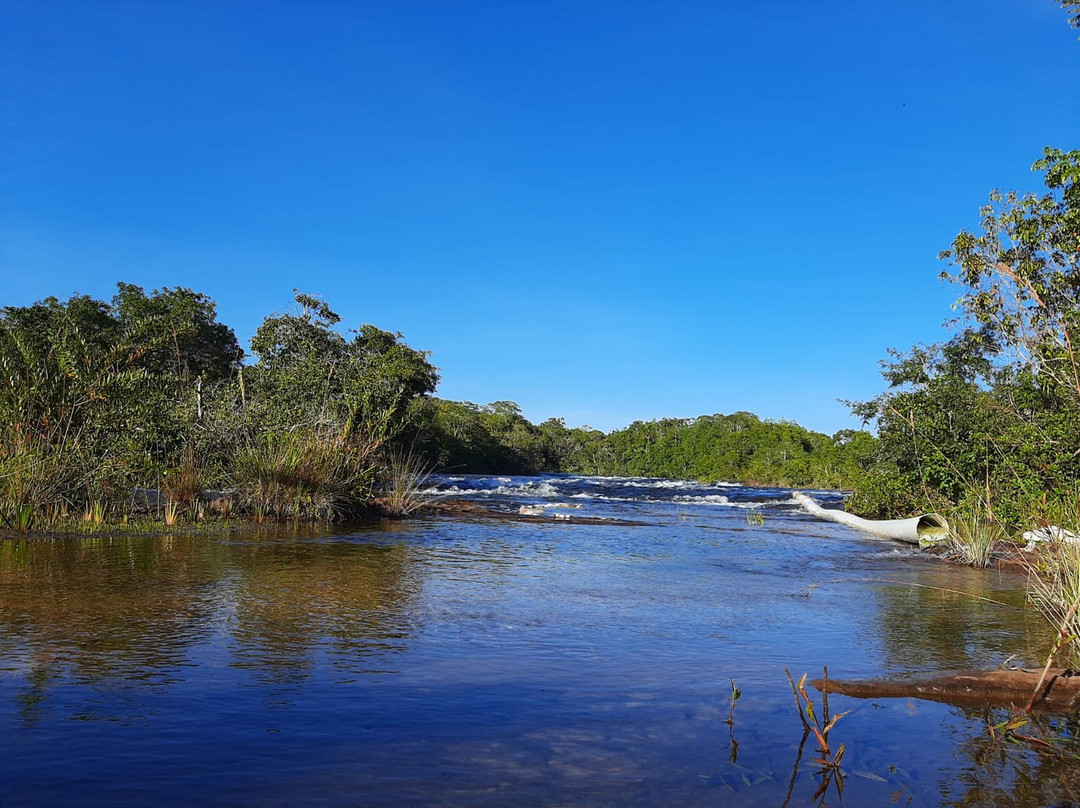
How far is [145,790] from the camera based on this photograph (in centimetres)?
246

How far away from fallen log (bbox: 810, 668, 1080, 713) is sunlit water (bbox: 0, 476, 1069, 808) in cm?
14

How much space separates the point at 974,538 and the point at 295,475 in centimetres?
969

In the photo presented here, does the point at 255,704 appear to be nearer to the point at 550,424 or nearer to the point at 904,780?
the point at 904,780

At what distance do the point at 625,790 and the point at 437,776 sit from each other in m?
0.64

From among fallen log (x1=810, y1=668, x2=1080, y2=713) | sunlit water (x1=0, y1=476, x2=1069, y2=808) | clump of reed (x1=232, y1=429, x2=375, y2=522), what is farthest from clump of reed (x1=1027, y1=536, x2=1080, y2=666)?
clump of reed (x1=232, y1=429, x2=375, y2=522)

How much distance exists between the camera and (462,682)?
383 centimetres

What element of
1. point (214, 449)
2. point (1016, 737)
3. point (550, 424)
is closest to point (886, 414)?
point (214, 449)

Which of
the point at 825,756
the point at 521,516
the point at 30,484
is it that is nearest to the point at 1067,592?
the point at 825,756

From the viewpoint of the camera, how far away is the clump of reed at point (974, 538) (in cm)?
992

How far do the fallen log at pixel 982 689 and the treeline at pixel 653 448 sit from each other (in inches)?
1359

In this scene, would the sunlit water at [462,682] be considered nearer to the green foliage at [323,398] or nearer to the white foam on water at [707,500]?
the green foliage at [323,398]

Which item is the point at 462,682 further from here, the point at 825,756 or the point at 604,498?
the point at 604,498

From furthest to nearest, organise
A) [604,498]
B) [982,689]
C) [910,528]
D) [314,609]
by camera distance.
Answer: [604,498] → [910,528] → [314,609] → [982,689]

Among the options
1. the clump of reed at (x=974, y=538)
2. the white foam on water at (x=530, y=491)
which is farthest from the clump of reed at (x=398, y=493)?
the white foam on water at (x=530, y=491)
